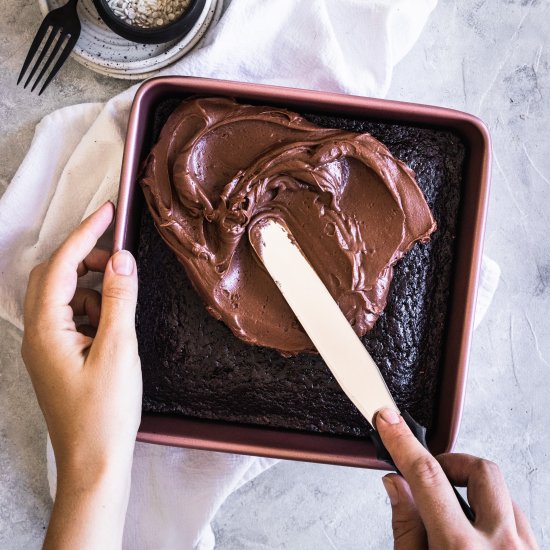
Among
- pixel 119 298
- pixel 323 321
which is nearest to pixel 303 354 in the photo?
pixel 323 321

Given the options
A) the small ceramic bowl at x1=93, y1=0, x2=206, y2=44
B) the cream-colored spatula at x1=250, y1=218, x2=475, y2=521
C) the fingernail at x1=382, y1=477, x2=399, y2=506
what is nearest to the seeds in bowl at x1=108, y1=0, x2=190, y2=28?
the small ceramic bowl at x1=93, y1=0, x2=206, y2=44

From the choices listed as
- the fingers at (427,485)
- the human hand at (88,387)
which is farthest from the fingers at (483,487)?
the human hand at (88,387)

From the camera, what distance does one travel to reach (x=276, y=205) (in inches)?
65.7

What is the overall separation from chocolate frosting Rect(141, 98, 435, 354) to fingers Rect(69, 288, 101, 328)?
0.34 m

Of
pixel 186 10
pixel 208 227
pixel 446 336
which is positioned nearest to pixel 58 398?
pixel 208 227

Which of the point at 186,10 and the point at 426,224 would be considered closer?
the point at 426,224

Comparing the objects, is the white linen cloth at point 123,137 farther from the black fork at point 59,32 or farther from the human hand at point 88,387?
the human hand at point 88,387

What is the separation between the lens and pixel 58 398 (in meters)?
1.58

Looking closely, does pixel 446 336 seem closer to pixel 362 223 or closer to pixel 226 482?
pixel 362 223

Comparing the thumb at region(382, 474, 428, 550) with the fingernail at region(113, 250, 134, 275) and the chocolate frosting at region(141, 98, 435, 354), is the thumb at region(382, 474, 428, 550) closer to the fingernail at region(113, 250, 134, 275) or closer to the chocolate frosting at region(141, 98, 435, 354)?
the chocolate frosting at region(141, 98, 435, 354)

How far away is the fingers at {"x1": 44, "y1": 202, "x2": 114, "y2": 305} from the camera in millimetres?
1624

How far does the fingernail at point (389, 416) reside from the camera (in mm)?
1530

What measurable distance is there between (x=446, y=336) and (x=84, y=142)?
1.22m

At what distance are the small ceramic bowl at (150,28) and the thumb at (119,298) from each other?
674mm
